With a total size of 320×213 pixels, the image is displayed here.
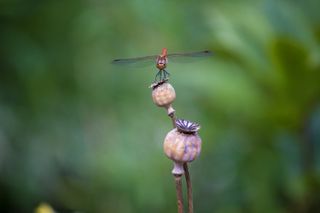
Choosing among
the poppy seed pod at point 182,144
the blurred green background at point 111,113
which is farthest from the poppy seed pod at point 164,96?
the blurred green background at point 111,113

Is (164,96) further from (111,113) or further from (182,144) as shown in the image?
(111,113)

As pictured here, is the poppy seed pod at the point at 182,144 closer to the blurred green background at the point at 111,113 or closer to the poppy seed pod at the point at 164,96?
the poppy seed pod at the point at 164,96

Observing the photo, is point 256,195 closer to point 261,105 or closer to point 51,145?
point 261,105

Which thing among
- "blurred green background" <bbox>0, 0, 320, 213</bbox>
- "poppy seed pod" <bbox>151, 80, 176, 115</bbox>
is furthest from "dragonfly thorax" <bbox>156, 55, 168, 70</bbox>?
"blurred green background" <bbox>0, 0, 320, 213</bbox>

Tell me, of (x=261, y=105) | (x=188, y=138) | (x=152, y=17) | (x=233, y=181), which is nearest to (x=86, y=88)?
(x=152, y=17)

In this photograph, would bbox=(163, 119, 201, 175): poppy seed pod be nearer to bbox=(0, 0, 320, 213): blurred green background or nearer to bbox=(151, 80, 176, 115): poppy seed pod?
bbox=(151, 80, 176, 115): poppy seed pod

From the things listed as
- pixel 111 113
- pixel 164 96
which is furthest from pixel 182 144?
pixel 111 113
